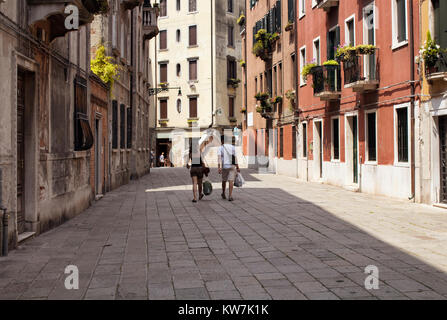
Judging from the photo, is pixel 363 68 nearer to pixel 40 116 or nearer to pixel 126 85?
pixel 126 85

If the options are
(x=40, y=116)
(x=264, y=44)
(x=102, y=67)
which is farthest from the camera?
(x=264, y=44)

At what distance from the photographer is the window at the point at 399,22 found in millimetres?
14389

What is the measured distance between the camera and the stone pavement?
5117 mm

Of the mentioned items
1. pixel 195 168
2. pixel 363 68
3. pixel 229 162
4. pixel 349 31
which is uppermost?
pixel 349 31

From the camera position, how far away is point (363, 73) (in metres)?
16.6

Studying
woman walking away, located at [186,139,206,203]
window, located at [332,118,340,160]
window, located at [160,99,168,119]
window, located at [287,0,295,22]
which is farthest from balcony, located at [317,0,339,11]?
window, located at [160,99,168,119]

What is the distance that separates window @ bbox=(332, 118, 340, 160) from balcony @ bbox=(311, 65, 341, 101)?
1144 mm

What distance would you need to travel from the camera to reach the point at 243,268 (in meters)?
6.08

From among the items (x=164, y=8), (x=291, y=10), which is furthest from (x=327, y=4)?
(x=164, y=8)

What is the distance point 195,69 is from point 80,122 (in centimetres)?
3569

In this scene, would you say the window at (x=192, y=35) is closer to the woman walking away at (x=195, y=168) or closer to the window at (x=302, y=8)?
the window at (x=302, y=8)

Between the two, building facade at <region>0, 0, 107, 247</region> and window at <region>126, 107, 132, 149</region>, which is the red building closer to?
window at <region>126, 107, 132, 149</region>
